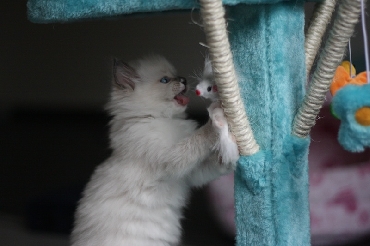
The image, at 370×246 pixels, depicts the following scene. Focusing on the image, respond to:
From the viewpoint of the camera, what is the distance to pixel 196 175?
1.22 metres

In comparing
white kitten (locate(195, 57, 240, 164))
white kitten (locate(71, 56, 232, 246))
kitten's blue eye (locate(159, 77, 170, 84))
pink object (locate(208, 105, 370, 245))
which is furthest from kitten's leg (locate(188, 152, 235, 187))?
pink object (locate(208, 105, 370, 245))

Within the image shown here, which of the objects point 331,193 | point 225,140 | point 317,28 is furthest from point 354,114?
point 331,193

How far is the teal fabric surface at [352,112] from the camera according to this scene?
2.39ft

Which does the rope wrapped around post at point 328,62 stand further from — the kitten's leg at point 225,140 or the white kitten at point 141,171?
the white kitten at point 141,171

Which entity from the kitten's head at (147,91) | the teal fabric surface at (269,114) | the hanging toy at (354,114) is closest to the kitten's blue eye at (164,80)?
the kitten's head at (147,91)

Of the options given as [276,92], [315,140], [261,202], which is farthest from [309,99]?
[315,140]

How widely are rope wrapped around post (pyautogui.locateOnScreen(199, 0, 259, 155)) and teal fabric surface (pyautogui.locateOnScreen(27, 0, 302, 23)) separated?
5cm

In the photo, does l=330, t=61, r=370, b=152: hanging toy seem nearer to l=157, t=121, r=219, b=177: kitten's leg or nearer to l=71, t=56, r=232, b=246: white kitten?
l=157, t=121, r=219, b=177: kitten's leg

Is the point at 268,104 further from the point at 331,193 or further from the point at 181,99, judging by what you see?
the point at 331,193

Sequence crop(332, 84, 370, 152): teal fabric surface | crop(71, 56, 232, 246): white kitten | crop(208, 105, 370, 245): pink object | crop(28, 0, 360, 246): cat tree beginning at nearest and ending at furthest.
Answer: crop(332, 84, 370, 152): teal fabric surface
crop(28, 0, 360, 246): cat tree
crop(71, 56, 232, 246): white kitten
crop(208, 105, 370, 245): pink object

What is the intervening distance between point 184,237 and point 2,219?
82 centimetres

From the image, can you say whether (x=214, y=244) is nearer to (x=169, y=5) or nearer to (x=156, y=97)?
(x=156, y=97)

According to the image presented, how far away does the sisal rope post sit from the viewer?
3.35 ft

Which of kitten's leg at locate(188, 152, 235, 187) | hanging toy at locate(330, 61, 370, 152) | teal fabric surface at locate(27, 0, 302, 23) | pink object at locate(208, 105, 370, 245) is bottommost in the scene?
pink object at locate(208, 105, 370, 245)
